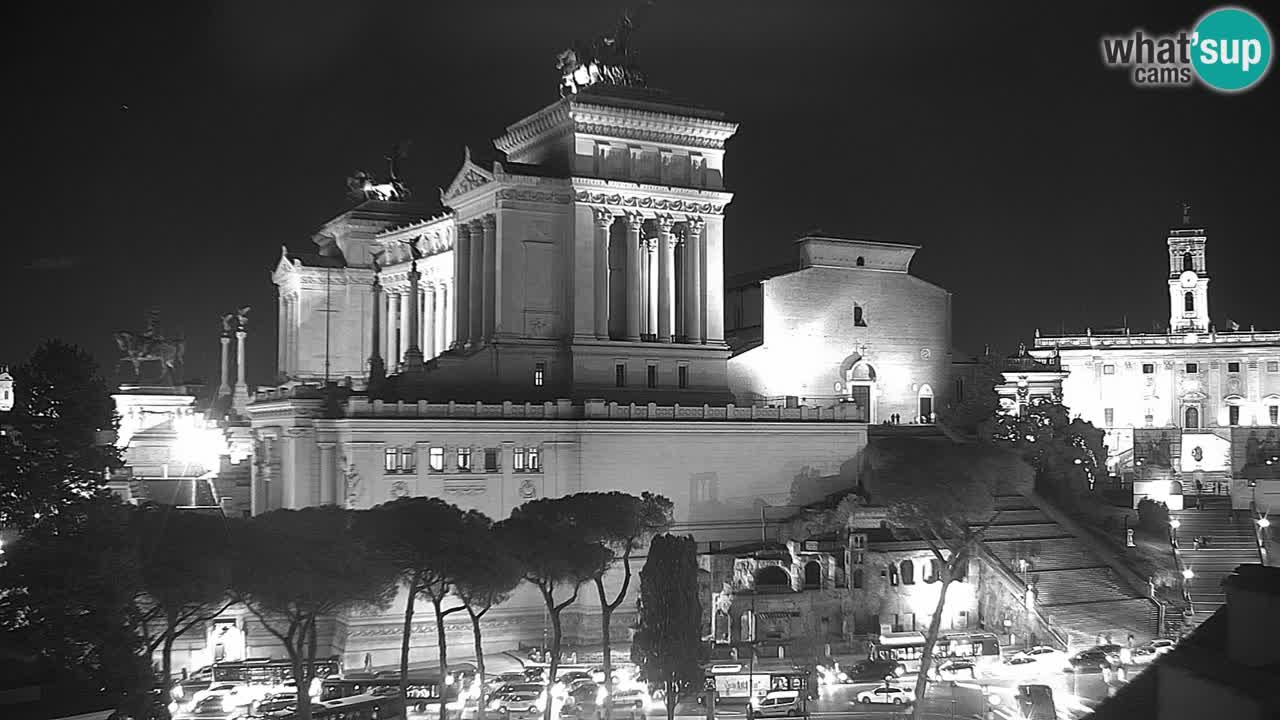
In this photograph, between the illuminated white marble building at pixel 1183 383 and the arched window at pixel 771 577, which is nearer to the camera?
the arched window at pixel 771 577

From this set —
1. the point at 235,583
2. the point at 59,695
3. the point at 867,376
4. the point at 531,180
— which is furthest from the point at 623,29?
the point at 59,695

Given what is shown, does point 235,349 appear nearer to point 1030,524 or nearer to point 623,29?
point 623,29

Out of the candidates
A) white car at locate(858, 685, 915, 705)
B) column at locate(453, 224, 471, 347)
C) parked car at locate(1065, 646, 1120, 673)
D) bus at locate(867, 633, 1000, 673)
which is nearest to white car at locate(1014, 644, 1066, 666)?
parked car at locate(1065, 646, 1120, 673)

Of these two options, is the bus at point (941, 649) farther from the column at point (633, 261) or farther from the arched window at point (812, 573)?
the column at point (633, 261)

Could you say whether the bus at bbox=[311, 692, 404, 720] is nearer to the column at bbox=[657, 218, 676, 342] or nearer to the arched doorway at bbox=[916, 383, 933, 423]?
the column at bbox=[657, 218, 676, 342]

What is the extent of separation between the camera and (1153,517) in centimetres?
7575

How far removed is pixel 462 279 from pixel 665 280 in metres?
12.5

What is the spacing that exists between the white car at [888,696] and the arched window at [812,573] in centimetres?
1075

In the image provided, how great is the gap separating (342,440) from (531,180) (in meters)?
19.9

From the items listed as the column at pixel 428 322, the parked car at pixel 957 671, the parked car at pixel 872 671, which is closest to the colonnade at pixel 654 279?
the column at pixel 428 322

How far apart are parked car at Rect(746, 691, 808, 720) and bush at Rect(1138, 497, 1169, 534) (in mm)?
35248

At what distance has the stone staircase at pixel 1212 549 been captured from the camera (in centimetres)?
6694

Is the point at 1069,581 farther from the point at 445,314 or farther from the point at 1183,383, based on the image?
the point at 1183,383

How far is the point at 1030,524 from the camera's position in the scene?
2756 inches
